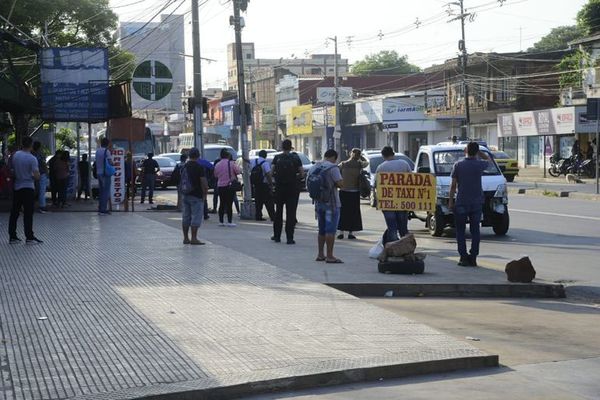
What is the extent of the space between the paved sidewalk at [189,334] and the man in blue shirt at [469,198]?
9.81ft

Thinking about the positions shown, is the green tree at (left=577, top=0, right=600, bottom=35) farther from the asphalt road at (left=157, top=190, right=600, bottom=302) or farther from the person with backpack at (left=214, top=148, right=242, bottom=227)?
the person with backpack at (left=214, top=148, right=242, bottom=227)

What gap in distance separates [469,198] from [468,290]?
7.56 ft

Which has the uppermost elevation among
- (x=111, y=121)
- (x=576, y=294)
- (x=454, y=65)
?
(x=454, y=65)

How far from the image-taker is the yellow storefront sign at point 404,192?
15328 millimetres

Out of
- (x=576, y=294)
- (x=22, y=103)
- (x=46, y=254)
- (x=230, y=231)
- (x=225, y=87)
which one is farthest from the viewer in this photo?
(x=225, y=87)

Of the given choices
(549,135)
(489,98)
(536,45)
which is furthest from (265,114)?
(549,135)

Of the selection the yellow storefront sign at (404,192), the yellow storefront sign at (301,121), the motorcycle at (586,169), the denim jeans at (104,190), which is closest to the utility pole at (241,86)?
the denim jeans at (104,190)

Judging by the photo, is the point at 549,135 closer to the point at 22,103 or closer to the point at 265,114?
the point at 22,103

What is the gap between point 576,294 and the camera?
41.8 ft

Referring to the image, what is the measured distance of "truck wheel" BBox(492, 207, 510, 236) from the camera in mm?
20500

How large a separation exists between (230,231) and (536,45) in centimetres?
10579

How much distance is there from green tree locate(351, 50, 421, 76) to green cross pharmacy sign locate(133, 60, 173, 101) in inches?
4651

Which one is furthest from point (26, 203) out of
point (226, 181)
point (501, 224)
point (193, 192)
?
point (501, 224)

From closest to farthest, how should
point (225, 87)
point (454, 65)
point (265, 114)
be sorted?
1. point (454, 65)
2. point (265, 114)
3. point (225, 87)
